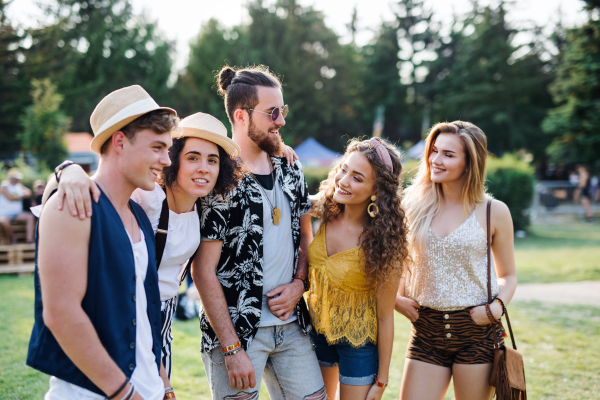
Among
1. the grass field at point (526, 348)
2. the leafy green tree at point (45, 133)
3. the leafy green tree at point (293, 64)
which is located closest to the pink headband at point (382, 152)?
the grass field at point (526, 348)

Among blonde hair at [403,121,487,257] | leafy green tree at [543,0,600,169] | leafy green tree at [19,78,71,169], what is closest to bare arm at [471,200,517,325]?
blonde hair at [403,121,487,257]

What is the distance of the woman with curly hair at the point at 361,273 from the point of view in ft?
9.20

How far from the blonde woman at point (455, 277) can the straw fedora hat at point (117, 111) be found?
2113mm

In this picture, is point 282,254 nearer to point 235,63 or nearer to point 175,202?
point 175,202

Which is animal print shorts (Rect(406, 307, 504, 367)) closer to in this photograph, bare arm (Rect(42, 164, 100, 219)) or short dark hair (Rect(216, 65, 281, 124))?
short dark hair (Rect(216, 65, 281, 124))

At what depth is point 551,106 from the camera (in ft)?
115

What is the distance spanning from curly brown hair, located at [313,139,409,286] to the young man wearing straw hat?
1352 mm

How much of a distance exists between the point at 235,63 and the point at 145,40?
9935 mm

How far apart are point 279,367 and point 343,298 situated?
60cm

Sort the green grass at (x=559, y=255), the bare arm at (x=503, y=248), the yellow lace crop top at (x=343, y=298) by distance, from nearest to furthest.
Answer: the yellow lace crop top at (x=343, y=298) < the bare arm at (x=503, y=248) < the green grass at (x=559, y=255)

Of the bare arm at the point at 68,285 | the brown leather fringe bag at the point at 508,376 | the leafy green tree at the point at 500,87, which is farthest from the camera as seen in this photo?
the leafy green tree at the point at 500,87

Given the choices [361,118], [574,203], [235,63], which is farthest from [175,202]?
[361,118]

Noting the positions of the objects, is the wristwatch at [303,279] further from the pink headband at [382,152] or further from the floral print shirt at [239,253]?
the pink headband at [382,152]

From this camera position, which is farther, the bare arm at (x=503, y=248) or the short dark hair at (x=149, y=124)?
the bare arm at (x=503, y=248)
